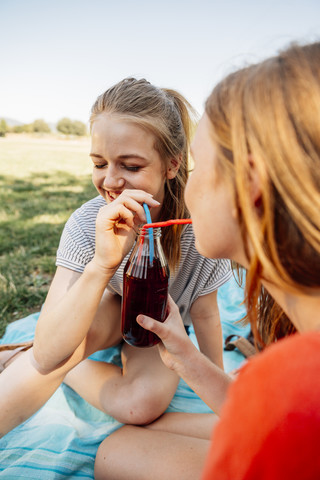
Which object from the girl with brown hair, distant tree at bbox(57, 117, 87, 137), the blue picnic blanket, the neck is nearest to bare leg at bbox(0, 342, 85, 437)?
the blue picnic blanket

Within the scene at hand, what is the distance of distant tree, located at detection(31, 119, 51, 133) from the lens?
137ft

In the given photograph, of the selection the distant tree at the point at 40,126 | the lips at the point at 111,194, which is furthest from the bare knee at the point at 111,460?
the distant tree at the point at 40,126

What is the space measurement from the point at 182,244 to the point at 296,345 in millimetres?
1147

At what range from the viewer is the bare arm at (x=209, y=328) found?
173cm

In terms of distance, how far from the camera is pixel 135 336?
1.30 m

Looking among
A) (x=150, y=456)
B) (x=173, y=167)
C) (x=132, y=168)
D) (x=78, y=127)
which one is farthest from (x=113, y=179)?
(x=78, y=127)

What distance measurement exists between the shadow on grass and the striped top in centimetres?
107

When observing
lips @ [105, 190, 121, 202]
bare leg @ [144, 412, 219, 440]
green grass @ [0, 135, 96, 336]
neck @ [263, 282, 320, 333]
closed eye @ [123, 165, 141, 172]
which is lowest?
green grass @ [0, 135, 96, 336]

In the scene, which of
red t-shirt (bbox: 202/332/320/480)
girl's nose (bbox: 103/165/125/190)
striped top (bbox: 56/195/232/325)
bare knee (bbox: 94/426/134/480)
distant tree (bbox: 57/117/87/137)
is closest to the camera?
red t-shirt (bbox: 202/332/320/480)

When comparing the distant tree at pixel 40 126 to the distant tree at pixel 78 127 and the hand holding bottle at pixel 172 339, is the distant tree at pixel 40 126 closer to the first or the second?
the distant tree at pixel 78 127

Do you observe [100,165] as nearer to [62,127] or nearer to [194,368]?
[194,368]

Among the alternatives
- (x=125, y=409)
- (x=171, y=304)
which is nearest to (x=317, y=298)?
(x=171, y=304)

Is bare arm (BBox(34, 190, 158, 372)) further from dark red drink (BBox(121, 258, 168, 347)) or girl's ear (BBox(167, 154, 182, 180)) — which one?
girl's ear (BBox(167, 154, 182, 180))

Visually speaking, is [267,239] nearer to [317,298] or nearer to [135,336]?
[317,298]
